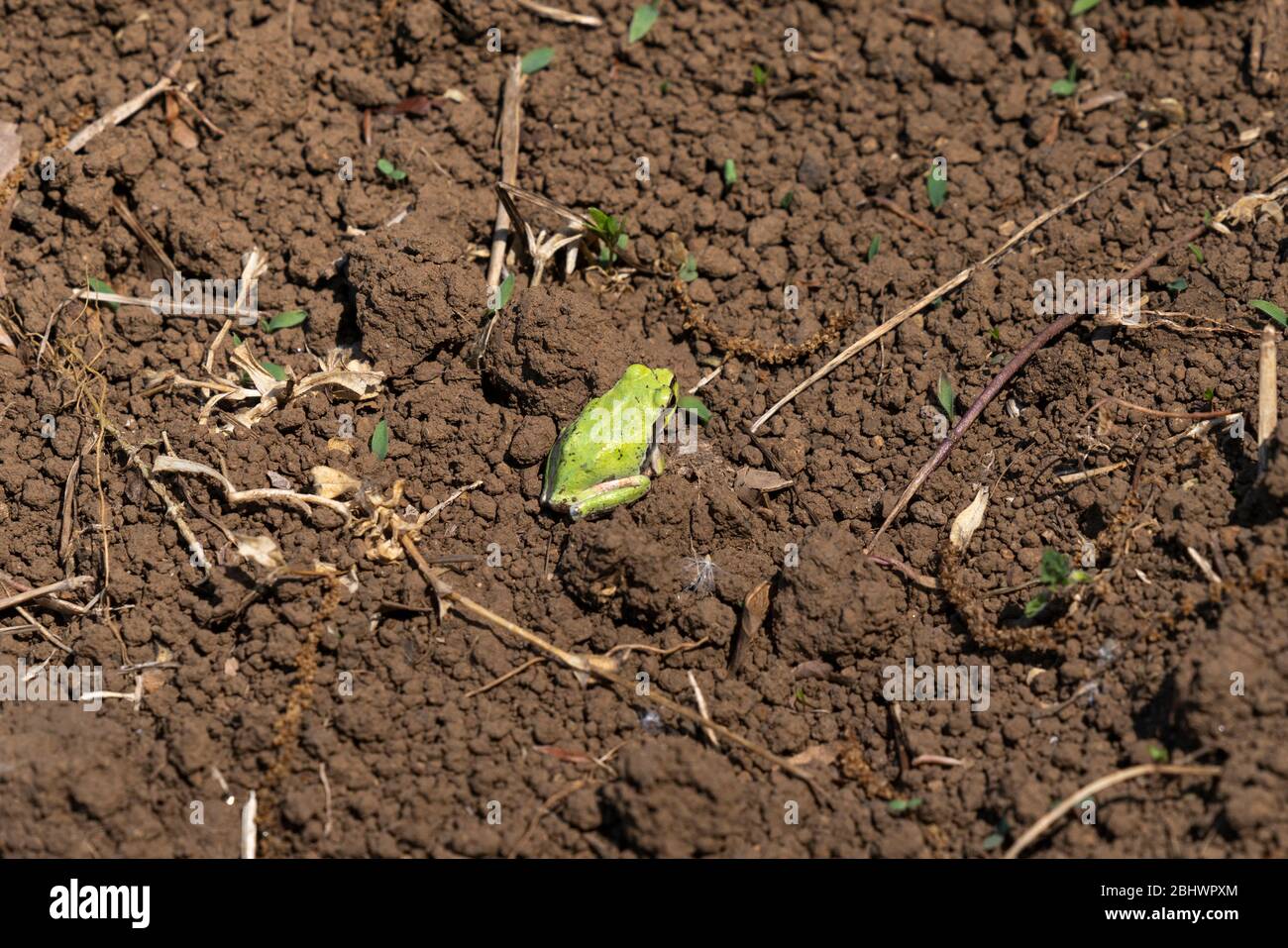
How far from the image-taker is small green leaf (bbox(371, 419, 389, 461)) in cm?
457

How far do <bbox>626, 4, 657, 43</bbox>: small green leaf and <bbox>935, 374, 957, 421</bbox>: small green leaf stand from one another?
2.38 meters

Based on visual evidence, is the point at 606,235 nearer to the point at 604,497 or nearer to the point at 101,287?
the point at 604,497

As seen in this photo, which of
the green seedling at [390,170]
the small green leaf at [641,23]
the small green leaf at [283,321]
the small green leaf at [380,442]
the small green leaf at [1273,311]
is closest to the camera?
the small green leaf at [1273,311]

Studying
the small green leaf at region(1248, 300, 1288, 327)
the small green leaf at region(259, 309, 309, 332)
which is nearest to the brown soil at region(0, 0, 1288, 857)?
the small green leaf at region(259, 309, 309, 332)

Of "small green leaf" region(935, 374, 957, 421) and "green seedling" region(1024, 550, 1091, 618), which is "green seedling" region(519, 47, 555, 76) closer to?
"small green leaf" region(935, 374, 957, 421)

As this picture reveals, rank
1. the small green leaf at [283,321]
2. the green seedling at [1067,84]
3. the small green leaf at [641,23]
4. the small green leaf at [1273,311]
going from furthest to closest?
1. the small green leaf at [641,23]
2. the green seedling at [1067,84]
3. the small green leaf at [283,321]
4. the small green leaf at [1273,311]

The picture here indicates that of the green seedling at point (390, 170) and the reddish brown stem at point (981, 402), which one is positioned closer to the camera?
the reddish brown stem at point (981, 402)

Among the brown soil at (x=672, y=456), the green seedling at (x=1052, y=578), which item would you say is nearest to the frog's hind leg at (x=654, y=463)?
the brown soil at (x=672, y=456)

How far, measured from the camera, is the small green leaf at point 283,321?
15.9 ft

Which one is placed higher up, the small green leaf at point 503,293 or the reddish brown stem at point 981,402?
the small green leaf at point 503,293

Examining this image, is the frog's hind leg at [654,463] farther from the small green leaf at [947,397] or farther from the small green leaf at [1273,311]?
the small green leaf at [1273,311]

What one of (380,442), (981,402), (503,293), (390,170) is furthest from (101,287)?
(981,402)

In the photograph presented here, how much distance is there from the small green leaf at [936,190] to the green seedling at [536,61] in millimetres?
1987

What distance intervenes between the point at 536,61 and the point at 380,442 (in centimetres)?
219
